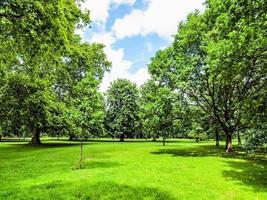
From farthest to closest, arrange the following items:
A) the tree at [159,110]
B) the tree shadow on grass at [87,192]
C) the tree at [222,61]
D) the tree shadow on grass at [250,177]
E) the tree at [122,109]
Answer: the tree at [122,109], the tree at [159,110], the tree at [222,61], the tree shadow on grass at [250,177], the tree shadow on grass at [87,192]

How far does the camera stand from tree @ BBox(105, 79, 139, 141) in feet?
237

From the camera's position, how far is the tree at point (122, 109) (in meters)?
72.4

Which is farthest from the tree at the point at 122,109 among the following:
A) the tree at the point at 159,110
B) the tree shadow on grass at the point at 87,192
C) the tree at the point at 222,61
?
the tree shadow on grass at the point at 87,192

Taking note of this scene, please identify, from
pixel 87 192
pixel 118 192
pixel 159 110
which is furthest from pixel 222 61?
pixel 159 110

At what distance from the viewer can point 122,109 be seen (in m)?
73.2

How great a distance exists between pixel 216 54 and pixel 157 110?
51.3 ft

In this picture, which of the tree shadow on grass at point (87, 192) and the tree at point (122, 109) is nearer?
the tree shadow on grass at point (87, 192)

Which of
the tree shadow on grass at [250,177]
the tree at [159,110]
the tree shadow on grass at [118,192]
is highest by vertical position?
the tree at [159,110]

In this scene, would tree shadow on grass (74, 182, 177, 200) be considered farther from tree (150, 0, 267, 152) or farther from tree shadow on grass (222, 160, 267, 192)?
tree (150, 0, 267, 152)

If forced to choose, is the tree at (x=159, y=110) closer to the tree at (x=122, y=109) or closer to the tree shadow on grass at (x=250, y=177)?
the tree shadow on grass at (x=250, y=177)

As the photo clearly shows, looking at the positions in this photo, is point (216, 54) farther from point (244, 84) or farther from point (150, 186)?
point (244, 84)

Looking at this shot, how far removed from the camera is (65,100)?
46031mm

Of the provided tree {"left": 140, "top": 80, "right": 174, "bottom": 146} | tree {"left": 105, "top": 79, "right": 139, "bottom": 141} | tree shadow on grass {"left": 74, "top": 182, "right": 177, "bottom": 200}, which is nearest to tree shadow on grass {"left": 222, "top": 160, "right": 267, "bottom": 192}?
tree shadow on grass {"left": 74, "top": 182, "right": 177, "bottom": 200}

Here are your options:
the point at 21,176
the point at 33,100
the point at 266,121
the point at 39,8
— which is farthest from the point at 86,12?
the point at 33,100
